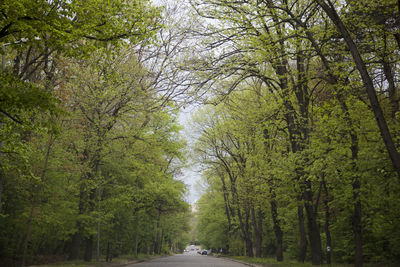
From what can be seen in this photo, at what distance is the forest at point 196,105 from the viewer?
988cm

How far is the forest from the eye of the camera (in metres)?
9.88

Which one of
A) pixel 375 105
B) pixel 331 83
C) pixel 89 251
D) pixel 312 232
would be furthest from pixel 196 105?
pixel 89 251

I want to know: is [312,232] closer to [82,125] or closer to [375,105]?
[375,105]

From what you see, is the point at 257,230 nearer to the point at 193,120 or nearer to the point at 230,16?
the point at 193,120

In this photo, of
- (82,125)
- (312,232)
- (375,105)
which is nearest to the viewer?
(375,105)

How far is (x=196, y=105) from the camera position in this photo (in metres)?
12.5

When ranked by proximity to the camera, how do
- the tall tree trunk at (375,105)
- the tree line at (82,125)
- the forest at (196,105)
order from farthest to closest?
the tree line at (82,125) < the forest at (196,105) < the tall tree trunk at (375,105)

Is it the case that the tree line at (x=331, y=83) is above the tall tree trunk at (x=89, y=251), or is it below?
above

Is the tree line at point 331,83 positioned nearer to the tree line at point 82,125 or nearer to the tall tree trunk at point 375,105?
the tall tree trunk at point 375,105

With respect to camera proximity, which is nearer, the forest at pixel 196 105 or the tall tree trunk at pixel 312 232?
the forest at pixel 196 105

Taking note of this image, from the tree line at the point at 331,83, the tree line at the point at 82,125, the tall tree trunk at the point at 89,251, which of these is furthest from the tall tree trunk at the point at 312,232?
Answer: the tall tree trunk at the point at 89,251

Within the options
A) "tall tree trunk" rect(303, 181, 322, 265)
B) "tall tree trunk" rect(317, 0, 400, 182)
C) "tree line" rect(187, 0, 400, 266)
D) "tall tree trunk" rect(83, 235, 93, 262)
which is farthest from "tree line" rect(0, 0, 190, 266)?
"tall tree trunk" rect(303, 181, 322, 265)

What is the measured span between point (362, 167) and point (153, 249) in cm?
4697

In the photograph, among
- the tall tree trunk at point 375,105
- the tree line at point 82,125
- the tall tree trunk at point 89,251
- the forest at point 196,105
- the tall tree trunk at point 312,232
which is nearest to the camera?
the tall tree trunk at point 375,105
